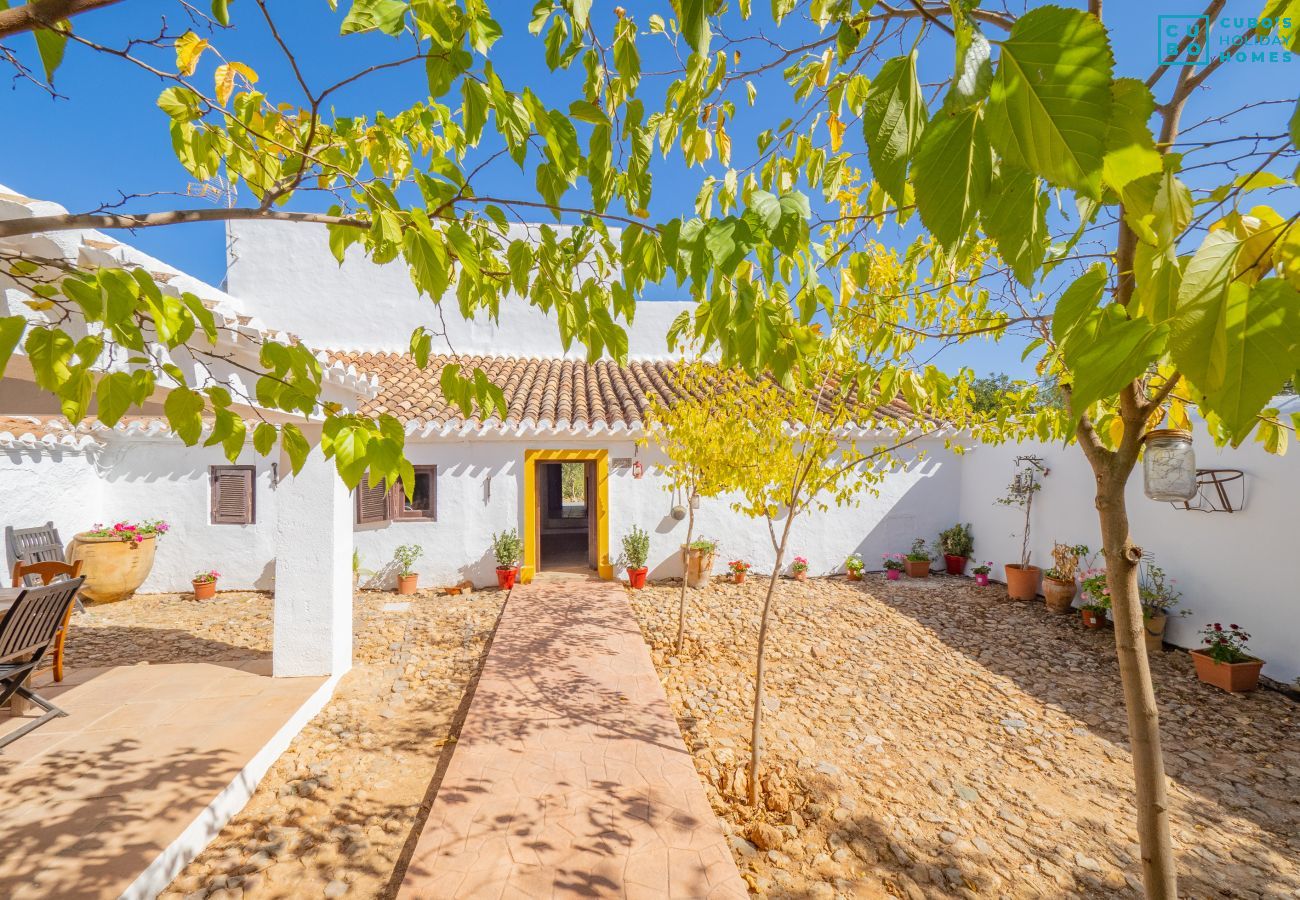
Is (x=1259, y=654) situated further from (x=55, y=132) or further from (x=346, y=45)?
(x=55, y=132)

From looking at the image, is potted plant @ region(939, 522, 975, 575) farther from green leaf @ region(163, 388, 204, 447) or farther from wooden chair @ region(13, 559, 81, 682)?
wooden chair @ region(13, 559, 81, 682)

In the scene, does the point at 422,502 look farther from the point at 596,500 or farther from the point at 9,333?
the point at 9,333

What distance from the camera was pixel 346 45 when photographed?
2.48m

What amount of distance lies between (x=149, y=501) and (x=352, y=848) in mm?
9391

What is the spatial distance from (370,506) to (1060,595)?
11.6 meters

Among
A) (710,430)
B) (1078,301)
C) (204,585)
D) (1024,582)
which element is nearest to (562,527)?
(204,585)

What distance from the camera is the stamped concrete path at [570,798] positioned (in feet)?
9.98

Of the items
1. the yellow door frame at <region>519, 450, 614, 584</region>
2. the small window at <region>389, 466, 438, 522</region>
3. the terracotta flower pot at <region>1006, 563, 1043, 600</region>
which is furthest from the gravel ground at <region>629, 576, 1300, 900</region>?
the small window at <region>389, 466, 438, 522</region>

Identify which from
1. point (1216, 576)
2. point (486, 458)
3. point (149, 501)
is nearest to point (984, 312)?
point (1216, 576)

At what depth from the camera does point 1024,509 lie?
1012 cm

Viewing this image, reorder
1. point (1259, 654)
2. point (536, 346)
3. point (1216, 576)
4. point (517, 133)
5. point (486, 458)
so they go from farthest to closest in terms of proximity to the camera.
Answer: point (536, 346), point (486, 458), point (1216, 576), point (1259, 654), point (517, 133)

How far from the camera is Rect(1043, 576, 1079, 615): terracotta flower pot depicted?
28.1 ft

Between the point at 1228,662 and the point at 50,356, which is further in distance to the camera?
the point at 1228,662

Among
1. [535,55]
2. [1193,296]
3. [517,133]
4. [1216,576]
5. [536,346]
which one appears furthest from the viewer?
[536,346]
